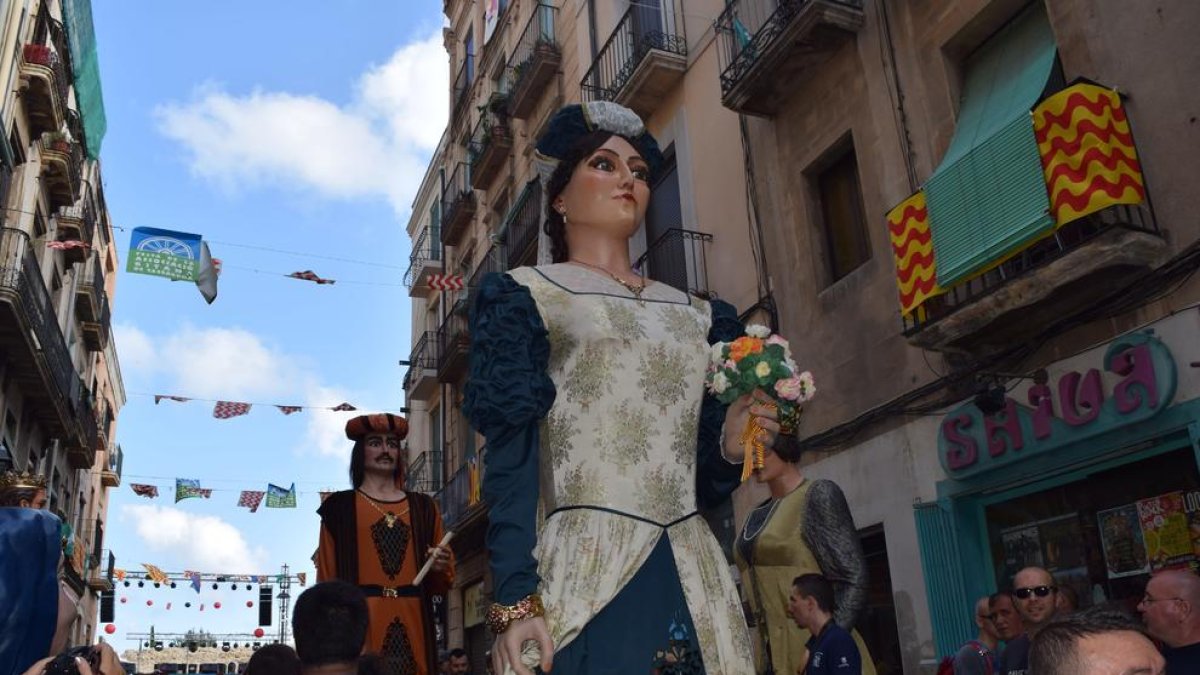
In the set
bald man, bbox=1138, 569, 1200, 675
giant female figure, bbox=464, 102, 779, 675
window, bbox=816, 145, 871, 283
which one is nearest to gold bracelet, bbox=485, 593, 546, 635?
giant female figure, bbox=464, 102, 779, 675

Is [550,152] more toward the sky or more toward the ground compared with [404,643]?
more toward the sky

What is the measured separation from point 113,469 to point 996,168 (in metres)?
40.6

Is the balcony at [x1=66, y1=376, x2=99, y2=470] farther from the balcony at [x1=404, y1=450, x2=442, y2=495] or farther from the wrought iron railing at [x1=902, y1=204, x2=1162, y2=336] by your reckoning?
the wrought iron railing at [x1=902, y1=204, x2=1162, y2=336]

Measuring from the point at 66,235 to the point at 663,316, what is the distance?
2428cm

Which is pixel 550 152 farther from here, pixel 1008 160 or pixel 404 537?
pixel 1008 160

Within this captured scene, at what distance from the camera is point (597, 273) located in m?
3.01

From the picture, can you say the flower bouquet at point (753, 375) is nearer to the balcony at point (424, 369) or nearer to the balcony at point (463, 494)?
the balcony at point (463, 494)

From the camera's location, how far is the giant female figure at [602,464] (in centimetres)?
250

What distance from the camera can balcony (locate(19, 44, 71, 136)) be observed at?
1883 cm

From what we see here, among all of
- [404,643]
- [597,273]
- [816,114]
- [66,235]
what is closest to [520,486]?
[597,273]

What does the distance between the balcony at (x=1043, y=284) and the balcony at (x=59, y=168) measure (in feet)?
62.0

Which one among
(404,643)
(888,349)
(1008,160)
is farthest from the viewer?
(888,349)

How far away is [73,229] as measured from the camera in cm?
2367

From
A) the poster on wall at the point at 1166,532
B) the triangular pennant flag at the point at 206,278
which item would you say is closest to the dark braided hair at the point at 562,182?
the poster on wall at the point at 1166,532
